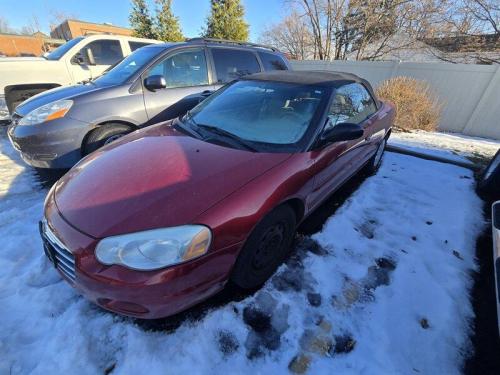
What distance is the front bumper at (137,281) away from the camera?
142 cm

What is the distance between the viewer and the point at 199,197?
160cm

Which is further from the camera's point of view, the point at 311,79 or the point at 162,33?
the point at 162,33

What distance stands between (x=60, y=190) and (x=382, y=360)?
8.13 ft

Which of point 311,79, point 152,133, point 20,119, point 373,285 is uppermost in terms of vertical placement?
point 311,79

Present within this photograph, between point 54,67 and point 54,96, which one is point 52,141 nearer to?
point 54,96

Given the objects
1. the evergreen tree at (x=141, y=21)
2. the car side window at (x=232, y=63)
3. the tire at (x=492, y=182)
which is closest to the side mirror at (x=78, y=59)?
the car side window at (x=232, y=63)

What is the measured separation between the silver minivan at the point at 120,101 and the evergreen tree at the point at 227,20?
15020mm

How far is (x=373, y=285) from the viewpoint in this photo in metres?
2.21

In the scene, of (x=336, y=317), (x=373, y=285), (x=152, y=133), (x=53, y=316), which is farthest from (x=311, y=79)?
(x=53, y=316)

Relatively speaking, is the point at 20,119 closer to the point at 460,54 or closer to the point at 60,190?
the point at 60,190

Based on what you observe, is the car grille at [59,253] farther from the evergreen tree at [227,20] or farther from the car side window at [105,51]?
the evergreen tree at [227,20]

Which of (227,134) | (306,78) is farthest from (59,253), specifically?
(306,78)

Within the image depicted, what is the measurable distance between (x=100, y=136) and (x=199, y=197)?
2.55 m

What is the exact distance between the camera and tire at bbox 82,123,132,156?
339cm
